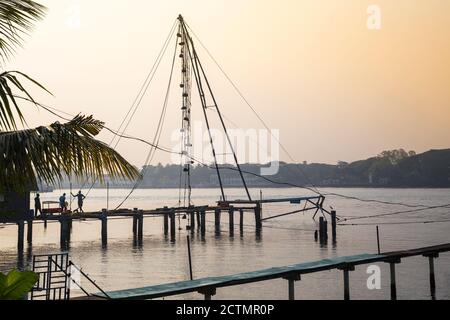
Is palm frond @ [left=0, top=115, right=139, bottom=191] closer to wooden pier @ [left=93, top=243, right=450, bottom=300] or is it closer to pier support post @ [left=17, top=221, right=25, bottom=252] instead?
wooden pier @ [left=93, top=243, right=450, bottom=300]

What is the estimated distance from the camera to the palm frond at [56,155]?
5777 mm

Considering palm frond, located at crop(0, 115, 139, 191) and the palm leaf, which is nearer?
the palm leaf

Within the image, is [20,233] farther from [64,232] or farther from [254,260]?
[254,260]

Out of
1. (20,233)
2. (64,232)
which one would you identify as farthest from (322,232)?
(20,233)

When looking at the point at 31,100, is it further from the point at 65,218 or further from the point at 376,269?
the point at 65,218

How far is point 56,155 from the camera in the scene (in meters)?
6.01

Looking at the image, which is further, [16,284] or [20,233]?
[20,233]

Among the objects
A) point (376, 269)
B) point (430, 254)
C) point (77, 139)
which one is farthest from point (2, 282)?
point (376, 269)

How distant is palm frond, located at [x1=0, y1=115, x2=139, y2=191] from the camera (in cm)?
578

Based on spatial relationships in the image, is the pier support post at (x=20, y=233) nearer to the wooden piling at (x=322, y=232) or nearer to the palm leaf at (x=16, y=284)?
the wooden piling at (x=322, y=232)

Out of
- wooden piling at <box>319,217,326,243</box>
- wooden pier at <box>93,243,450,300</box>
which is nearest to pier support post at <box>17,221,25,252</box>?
wooden pier at <box>93,243,450,300</box>

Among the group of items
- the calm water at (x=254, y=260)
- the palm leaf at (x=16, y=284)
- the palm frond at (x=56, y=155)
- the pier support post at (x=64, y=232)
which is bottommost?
the calm water at (x=254, y=260)

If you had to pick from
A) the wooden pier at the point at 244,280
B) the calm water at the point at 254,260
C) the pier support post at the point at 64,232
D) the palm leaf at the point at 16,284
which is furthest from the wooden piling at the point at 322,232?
the palm leaf at the point at 16,284

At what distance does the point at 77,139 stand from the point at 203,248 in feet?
142
